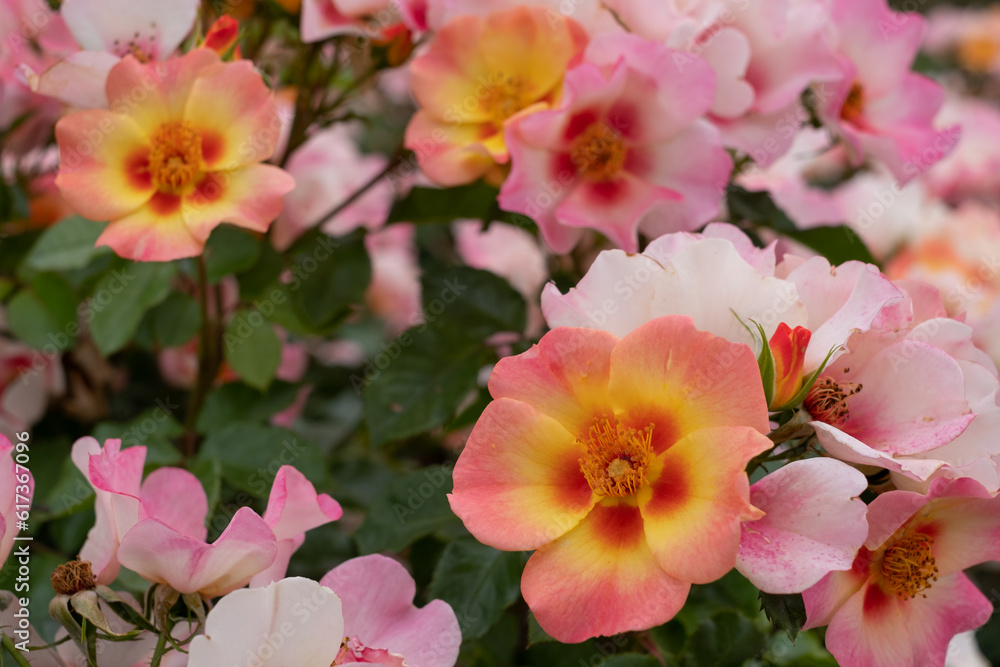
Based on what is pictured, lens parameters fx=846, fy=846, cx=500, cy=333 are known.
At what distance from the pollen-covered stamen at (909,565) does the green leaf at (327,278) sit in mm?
552

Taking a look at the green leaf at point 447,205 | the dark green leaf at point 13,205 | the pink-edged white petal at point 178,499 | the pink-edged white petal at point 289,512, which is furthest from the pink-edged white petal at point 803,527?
the dark green leaf at point 13,205

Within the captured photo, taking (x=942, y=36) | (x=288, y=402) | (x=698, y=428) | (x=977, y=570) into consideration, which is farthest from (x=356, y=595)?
(x=942, y=36)

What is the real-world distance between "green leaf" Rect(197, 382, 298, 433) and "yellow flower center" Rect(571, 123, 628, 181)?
1.28ft

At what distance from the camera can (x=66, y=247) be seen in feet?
2.74

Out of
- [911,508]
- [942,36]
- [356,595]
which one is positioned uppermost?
[911,508]

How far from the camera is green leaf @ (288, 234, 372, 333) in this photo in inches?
34.1

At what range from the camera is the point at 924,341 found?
55cm

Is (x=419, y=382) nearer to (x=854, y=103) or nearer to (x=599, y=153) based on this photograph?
(x=599, y=153)

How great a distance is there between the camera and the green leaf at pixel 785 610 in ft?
1.67

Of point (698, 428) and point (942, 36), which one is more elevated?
point (698, 428)

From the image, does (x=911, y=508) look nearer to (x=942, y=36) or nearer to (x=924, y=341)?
(x=924, y=341)

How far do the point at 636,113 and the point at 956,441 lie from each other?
14.4 inches

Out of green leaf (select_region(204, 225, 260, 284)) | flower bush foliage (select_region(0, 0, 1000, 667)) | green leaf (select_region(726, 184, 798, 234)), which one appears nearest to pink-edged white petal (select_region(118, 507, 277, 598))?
flower bush foliage (select_region(0, 0, 1000, 667))

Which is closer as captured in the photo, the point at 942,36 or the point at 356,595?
the point at 356,595
